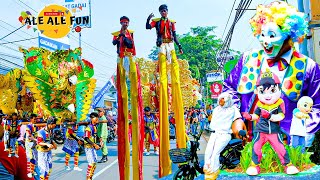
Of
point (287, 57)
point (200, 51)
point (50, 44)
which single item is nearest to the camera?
point (287, 57)

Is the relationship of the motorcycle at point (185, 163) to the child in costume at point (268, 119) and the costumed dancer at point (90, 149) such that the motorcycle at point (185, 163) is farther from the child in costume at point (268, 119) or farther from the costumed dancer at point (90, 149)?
the costumed dancer at point (90, 149)

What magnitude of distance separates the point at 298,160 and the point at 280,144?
20 centimetres

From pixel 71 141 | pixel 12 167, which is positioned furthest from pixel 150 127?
pixel 12 167

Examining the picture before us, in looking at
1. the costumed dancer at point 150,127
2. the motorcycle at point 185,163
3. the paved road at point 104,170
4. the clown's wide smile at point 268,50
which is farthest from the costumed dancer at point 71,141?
the clown's wide smile at point 268,50

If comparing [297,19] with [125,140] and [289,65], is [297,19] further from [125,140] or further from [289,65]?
[125,140]

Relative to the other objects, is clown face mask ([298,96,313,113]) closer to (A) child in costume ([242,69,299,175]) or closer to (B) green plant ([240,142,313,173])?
(A) child in costume ([242,69,299,175])

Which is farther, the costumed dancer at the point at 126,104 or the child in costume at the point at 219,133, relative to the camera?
the costumed dancer at the point at 126,104

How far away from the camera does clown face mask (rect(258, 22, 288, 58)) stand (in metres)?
4.29

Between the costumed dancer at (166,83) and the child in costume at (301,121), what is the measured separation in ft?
9.26

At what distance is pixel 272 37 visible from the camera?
4.31 meters

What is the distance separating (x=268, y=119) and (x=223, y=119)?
0.45 metres

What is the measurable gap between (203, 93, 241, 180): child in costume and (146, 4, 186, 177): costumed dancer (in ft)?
8.44

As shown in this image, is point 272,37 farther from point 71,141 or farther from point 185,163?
point 71,141

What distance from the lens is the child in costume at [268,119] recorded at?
377 cm
